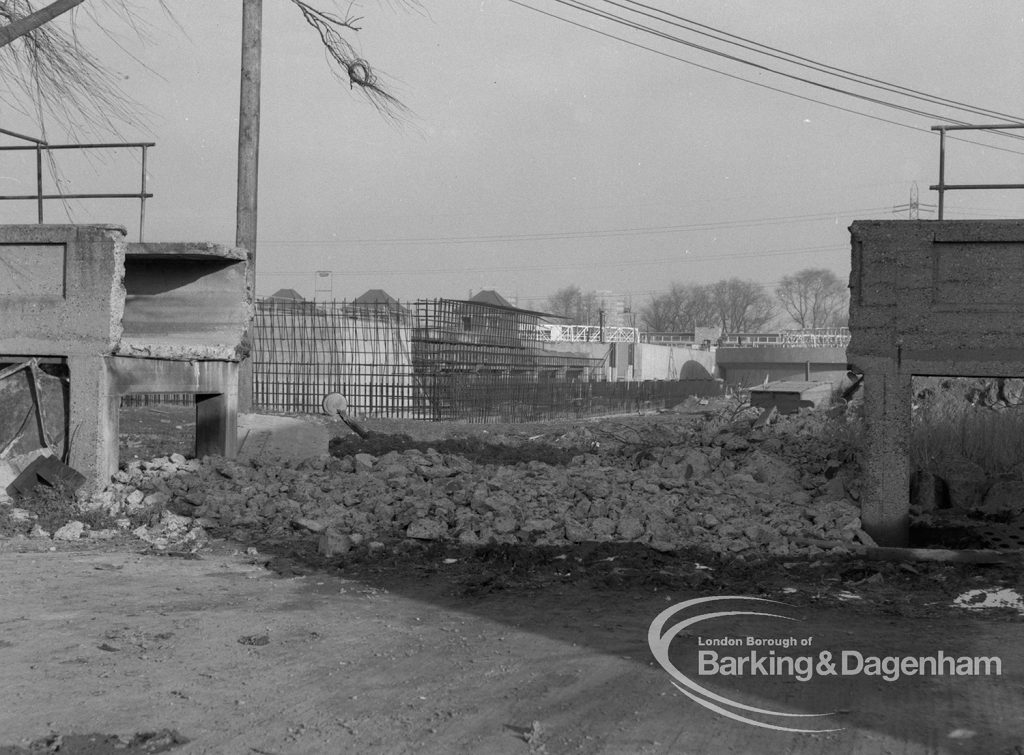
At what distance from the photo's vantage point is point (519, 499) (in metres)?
9.68

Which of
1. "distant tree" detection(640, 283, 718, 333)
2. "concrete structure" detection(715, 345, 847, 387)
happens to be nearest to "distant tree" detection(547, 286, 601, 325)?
"distant tree" detection(640, 283, 718, 333)

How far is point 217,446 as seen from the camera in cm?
1212

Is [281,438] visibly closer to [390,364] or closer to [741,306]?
[390,364]

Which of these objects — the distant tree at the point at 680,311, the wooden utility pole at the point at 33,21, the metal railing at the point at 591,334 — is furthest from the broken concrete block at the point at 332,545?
the distant tree at the point at 680,311

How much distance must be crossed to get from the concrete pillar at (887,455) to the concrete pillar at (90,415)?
7334mm

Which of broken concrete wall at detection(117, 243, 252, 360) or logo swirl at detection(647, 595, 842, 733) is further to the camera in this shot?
broken concrete wall at detection(117, 243, 252, 360)

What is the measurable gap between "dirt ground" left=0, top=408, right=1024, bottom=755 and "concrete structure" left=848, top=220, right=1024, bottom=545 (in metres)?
0.94

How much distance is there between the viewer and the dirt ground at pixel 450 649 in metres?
4.46

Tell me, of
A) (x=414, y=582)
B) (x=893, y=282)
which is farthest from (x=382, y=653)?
(x=893, y=282)

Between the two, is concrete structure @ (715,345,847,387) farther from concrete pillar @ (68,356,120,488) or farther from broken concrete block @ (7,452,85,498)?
broken concrete block @ (7,452,85,498)

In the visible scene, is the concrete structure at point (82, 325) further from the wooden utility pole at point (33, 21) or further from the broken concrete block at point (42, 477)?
the wooden utility pole at point (33, 21)

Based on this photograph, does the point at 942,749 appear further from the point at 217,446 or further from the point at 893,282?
the point at 217,446

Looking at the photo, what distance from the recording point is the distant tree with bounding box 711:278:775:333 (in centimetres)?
10362

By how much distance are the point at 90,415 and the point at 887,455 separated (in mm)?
7648
